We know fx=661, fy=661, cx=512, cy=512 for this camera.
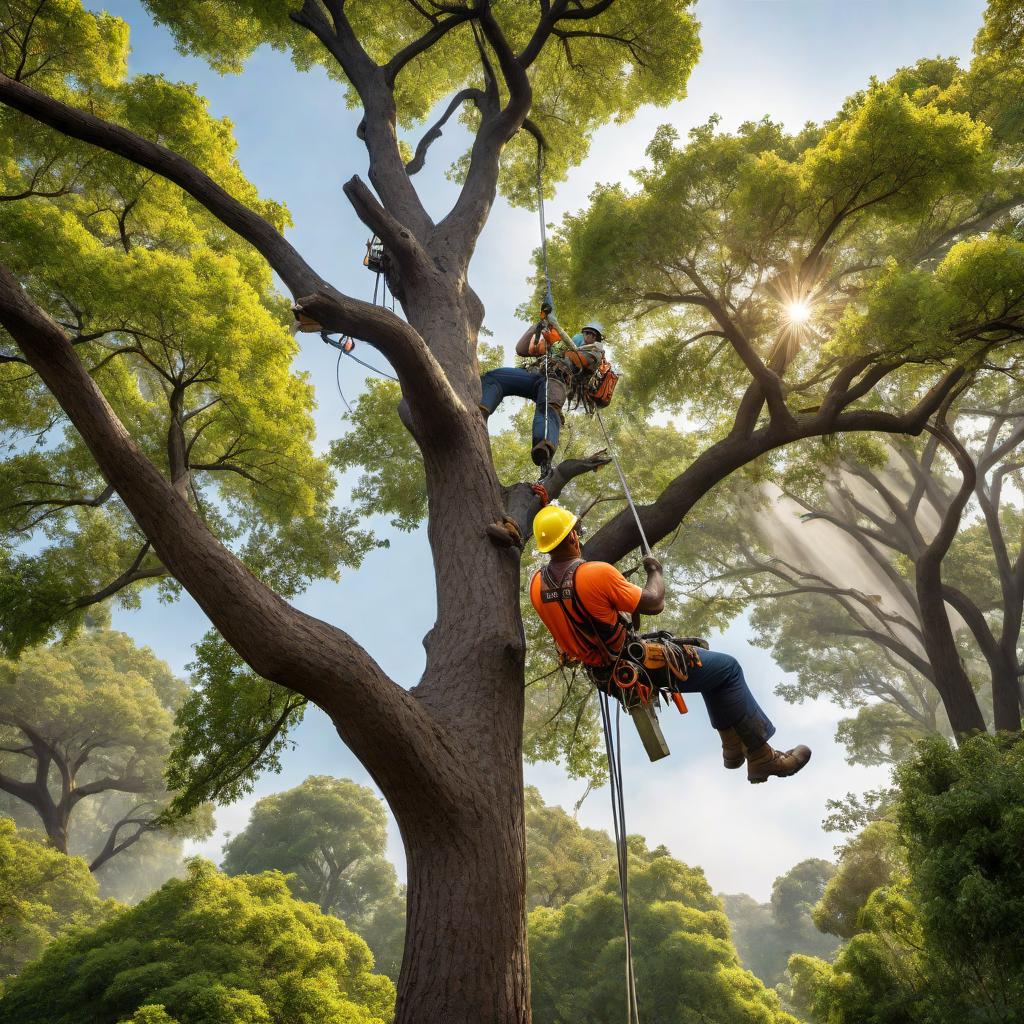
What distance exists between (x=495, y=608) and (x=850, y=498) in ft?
40.1

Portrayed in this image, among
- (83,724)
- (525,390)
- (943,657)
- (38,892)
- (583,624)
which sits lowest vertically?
(38,892)

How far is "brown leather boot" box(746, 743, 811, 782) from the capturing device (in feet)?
10.6

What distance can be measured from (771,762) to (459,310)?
362 cm

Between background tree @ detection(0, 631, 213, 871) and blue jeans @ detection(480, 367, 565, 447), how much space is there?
1566 centimetres

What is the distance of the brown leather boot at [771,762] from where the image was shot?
3.23 meters

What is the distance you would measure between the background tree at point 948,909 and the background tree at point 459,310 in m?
2.95

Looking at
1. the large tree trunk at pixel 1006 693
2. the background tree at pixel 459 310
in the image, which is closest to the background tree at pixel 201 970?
the background tree at pixel 459 310

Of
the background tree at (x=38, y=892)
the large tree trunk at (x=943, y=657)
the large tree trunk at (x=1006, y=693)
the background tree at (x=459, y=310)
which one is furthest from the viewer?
the background tree at (x=38, y=892)

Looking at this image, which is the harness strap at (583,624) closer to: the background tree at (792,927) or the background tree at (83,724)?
the background tree at (83,724)

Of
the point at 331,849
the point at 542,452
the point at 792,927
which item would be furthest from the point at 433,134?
the point at 792,927

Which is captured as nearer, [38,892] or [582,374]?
[582,374]

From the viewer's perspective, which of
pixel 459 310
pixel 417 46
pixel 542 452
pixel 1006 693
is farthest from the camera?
pixel 1006 693

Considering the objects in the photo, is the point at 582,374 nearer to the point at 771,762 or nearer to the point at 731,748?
the point at 731,748

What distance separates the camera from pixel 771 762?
3.25 m
